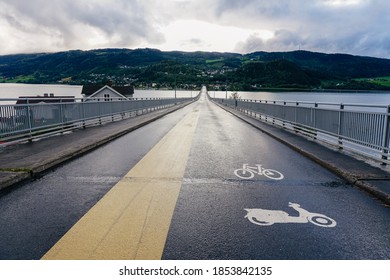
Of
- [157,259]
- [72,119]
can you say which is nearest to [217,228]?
[157,259]

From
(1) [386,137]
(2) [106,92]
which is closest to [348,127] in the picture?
(1) [386,137]

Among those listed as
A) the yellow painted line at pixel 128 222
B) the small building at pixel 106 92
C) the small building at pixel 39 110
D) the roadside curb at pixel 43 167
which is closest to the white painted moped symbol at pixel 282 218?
the yellow painted line at pixel 128 222

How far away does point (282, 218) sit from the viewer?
4160 mm

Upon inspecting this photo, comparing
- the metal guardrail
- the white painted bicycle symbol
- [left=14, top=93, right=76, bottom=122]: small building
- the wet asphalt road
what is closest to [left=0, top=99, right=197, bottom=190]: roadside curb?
the wet asphalt road

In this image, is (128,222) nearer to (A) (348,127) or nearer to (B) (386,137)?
(B) (386,137)

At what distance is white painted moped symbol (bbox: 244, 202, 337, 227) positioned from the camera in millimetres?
4047

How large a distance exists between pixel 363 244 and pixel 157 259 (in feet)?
8.29

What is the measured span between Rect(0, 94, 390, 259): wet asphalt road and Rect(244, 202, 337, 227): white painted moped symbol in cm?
2

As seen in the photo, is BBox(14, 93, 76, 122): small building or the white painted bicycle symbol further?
BBox(14, 93, 76, 122): small building

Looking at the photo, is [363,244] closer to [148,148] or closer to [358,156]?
[358,156]

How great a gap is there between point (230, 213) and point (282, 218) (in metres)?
0.77

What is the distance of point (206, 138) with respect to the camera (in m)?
12.2

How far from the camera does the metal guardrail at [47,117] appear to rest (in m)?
9.34

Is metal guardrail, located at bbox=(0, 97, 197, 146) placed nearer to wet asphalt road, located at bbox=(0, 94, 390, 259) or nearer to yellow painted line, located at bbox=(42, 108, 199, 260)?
wet asphalt road, located at bbox=(0, 94, 390, 259)
